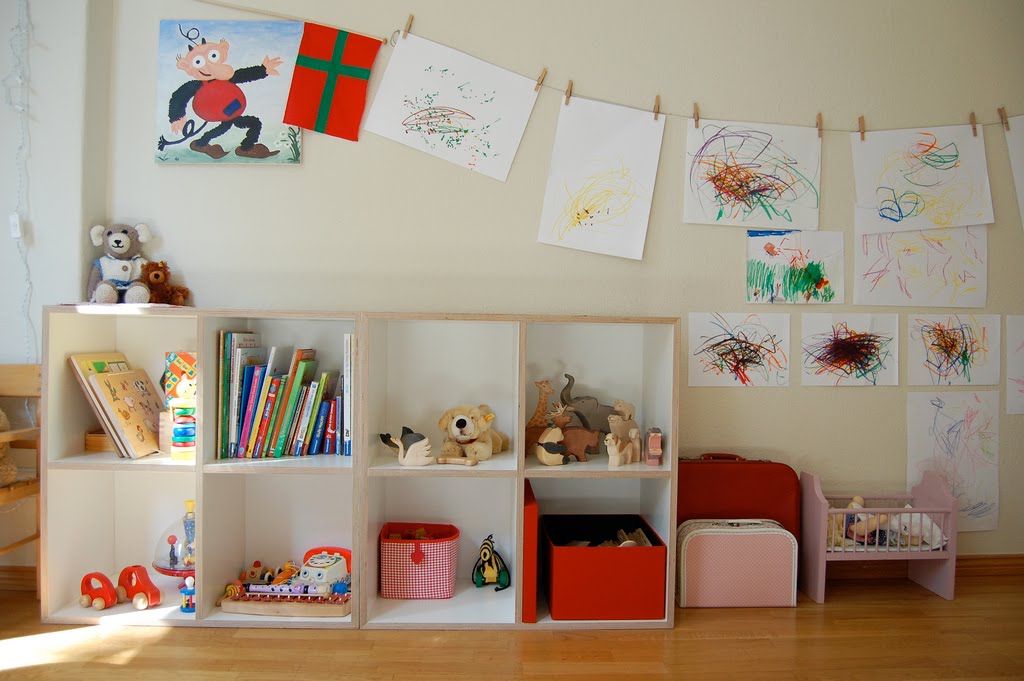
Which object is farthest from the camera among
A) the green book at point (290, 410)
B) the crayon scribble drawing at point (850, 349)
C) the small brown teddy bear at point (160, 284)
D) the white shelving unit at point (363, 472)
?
the crayon scribble drawing at point (850, 349)

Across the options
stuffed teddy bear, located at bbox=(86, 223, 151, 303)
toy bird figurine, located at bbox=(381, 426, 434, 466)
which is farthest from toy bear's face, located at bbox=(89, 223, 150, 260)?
toy bird figurine, located at bbox=(381, 426, 434, 466)

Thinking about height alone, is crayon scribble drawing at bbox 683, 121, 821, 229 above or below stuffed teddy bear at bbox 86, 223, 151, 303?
above

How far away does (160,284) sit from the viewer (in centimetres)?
242

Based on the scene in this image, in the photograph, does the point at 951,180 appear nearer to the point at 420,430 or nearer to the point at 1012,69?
the point at 1012,69

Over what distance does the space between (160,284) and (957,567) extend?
9.62 feet

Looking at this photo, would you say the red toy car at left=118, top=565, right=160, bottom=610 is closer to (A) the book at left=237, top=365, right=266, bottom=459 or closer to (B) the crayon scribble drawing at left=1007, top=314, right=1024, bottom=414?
(A) the book at left=237, top=365, right=266, bottom=459

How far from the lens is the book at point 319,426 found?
2.35 meters

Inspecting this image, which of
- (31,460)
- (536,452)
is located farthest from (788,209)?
(31,460)

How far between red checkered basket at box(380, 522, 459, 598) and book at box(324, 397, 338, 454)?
1.11ft

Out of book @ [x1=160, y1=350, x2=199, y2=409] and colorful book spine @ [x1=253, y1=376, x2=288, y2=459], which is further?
book @ [x1=160, y1=350, x2=199, y2=409]

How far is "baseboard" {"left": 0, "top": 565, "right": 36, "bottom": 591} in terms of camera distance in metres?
2.46

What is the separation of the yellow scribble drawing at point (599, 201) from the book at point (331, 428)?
924 mm

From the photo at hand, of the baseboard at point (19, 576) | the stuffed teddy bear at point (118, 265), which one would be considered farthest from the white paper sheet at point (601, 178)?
the baseboard at point (19, 576)

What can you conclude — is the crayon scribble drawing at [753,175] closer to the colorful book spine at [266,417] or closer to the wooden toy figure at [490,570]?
the wooden toy figure at [490,570]
